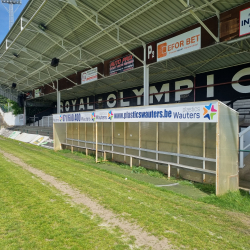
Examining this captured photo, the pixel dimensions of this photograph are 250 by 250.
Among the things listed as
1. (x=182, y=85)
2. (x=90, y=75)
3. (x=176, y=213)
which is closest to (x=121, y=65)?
(x=90, y=75)

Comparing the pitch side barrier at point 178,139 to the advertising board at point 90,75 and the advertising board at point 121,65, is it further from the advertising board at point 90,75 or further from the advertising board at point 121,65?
the advertising board at point 90,75

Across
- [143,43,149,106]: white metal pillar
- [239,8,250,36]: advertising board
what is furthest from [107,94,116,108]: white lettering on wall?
[239,8,250,36]: advertising board

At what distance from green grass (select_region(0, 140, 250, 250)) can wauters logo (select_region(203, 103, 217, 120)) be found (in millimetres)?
2200

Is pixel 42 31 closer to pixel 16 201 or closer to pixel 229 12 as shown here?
pixel 229 12

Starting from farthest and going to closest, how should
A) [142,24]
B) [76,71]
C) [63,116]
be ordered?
[76,71] → [63,116] → [142,24]

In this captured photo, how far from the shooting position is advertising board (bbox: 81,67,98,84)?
1927cm

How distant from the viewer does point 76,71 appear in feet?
72.6

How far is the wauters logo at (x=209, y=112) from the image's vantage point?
241 inches

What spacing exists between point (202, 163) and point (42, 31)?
570 inches

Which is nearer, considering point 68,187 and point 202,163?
point 68,187

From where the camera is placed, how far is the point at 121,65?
53.9ft

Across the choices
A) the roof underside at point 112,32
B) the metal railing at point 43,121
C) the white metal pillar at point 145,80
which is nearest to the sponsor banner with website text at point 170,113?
the white metal pillar at point 145,80

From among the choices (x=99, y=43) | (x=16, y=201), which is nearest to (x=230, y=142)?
(x=16, y=201)

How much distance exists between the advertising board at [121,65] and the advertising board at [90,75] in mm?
2193
